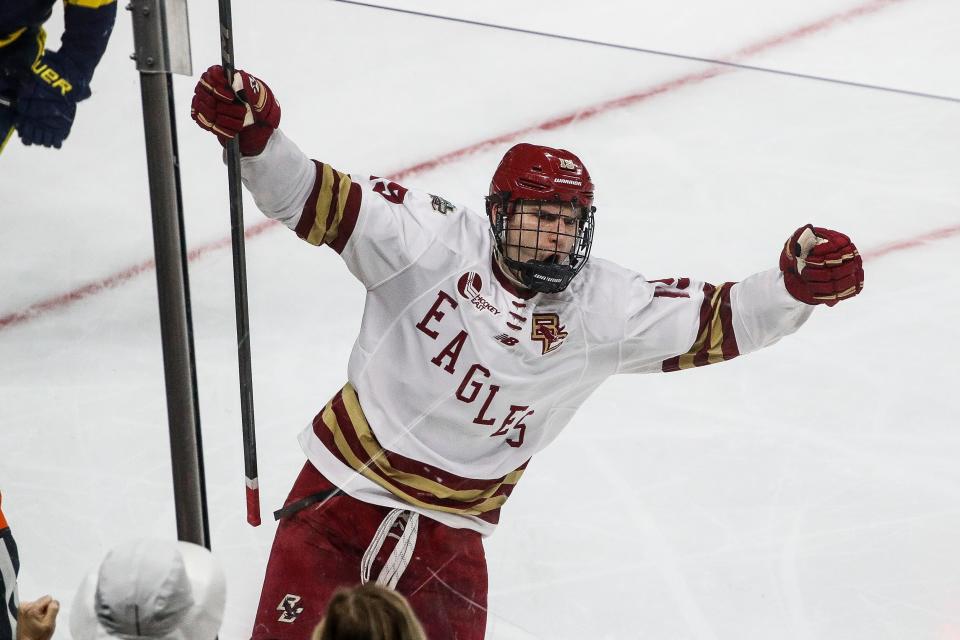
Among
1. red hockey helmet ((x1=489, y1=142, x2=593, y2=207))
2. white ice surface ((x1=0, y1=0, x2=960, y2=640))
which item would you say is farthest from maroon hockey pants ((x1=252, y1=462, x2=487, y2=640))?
red hockey helmet ((x1=489, y1=142, x2=593, y2=207))

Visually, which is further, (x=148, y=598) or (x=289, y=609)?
(x=289, y=609)

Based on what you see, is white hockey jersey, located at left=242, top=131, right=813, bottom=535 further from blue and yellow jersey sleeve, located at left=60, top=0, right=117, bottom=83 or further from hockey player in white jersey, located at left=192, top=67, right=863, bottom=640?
blue and yellow jersey sleeve, located at left=60, top=0, right=117, bottom=83

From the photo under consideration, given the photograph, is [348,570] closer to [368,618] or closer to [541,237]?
[541,237]

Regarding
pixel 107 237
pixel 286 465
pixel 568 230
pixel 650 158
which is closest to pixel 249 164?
pixel 568 230

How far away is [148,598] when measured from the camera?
1.17 m

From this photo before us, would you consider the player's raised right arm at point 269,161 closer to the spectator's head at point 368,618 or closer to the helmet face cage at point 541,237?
the helmet face cage at point 541,237

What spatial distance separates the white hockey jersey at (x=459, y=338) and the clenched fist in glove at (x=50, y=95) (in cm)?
35

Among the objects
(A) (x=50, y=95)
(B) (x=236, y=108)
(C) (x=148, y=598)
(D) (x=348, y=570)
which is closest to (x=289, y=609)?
(D) (x=348, y=570)

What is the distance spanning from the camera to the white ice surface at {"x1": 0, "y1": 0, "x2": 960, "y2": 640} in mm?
2176

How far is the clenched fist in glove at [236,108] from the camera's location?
5.30 ft

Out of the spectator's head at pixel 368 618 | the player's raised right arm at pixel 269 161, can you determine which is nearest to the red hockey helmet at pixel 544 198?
the player's raised right arm at pixel 269 161

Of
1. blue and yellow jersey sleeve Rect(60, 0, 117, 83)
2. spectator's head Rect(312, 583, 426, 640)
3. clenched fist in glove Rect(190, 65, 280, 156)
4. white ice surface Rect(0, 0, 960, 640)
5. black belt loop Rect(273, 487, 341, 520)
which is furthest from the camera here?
white ice surface Rect(0, 0, 960, 640)

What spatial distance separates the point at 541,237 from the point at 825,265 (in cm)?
41

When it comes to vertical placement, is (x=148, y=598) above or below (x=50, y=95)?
below
